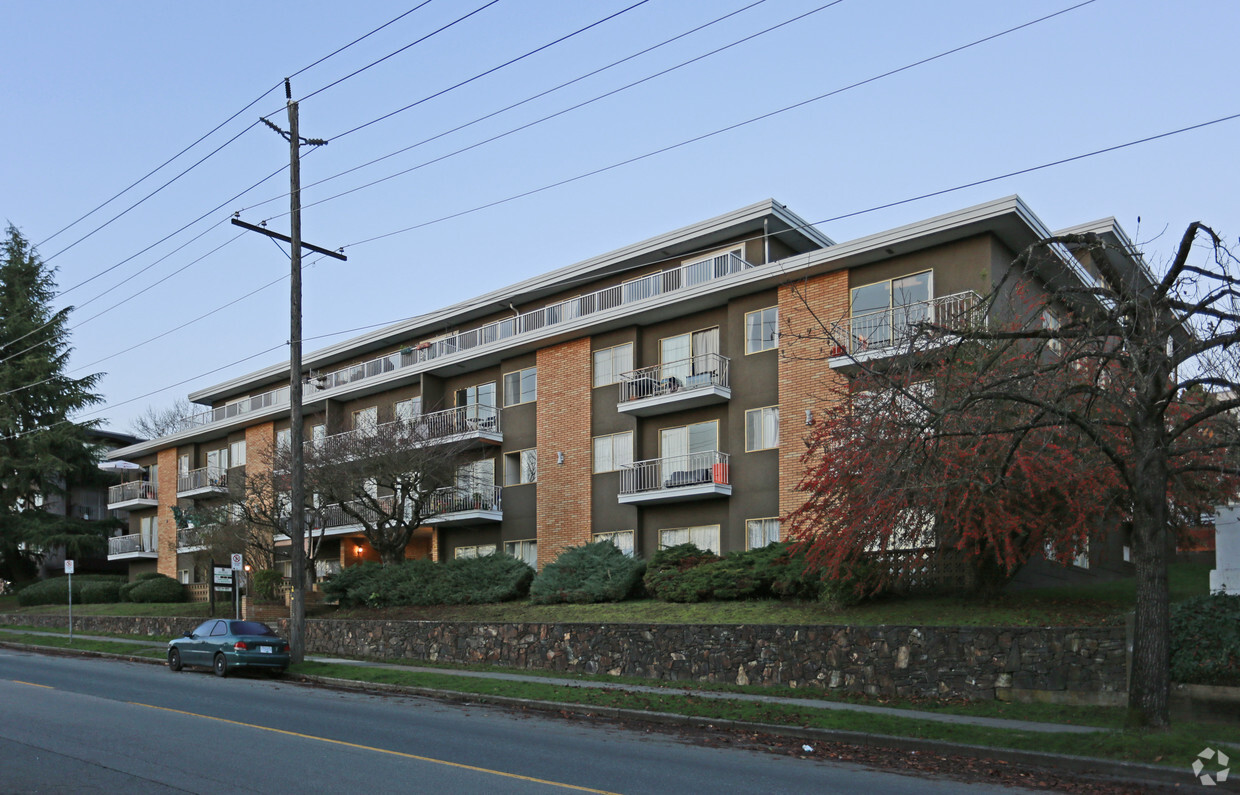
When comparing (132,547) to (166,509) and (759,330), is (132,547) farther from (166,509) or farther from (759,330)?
(759,330)

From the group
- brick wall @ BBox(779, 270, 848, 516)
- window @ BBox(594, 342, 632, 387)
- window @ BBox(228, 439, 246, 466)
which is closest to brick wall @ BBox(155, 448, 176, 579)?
window @ BBox(228, 439, 246, 466)

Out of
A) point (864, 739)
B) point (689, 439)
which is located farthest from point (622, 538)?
point (864, 739)

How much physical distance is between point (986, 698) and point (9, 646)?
1234 inches

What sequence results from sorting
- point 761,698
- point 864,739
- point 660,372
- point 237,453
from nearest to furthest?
point 864,739 → point 761,698 → point 660,372 → point 237,453

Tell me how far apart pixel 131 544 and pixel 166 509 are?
3604 mm

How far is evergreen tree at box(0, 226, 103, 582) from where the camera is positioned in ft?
174

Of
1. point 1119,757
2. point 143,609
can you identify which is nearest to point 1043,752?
point 1119,757

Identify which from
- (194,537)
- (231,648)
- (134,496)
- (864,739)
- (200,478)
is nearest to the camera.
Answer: (864,739)

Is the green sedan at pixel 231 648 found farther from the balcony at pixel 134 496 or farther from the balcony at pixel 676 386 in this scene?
the balcony at pixel 134 496

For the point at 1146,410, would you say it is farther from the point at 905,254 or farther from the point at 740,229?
the point at 740,229

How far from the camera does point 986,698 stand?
53.1 ft

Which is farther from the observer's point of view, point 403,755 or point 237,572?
point 237,572

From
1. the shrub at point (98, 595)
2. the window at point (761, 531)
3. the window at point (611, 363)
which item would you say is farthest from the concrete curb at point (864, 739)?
the shrub at point (98, 595)

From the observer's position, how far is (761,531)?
27.3 m
